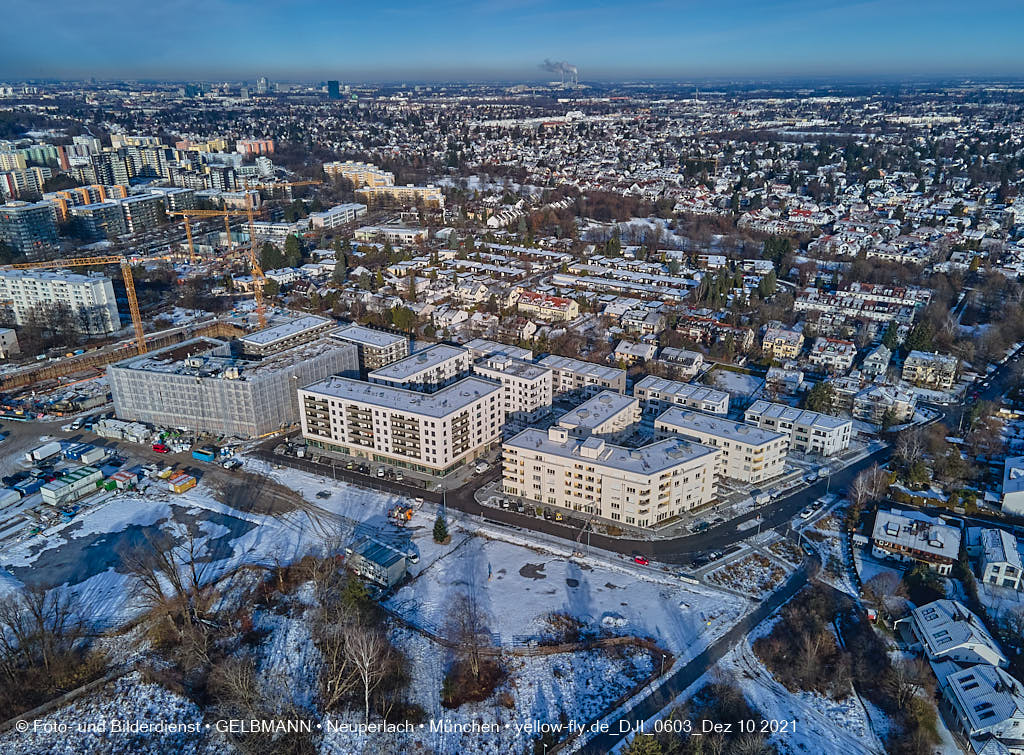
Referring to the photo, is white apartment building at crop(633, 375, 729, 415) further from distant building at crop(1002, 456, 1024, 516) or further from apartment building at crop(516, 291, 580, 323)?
apartment building at crop(516, 291, 580, 323)

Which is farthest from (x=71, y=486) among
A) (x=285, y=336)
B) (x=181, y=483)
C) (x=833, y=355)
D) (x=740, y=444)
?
(x=833, y=355)

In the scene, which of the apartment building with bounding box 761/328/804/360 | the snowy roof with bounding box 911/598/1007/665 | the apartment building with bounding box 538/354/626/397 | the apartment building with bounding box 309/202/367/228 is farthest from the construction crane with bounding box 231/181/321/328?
the snowy roof with bounding box 911/598/1007/665

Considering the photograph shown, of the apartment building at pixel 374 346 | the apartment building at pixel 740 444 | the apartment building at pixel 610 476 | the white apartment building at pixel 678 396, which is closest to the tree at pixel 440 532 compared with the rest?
the apartment building at pixel 610 476

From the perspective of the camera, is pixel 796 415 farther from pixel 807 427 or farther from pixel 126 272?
pixel 126 272

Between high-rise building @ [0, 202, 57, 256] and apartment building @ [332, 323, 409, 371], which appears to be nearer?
apartment building @ [332, 323, 409, 371]

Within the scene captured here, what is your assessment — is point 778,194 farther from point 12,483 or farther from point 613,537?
point 12,483

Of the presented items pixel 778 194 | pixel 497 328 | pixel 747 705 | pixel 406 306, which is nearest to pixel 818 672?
pixel 747 705

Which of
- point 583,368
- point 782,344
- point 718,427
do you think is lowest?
point 782,344
